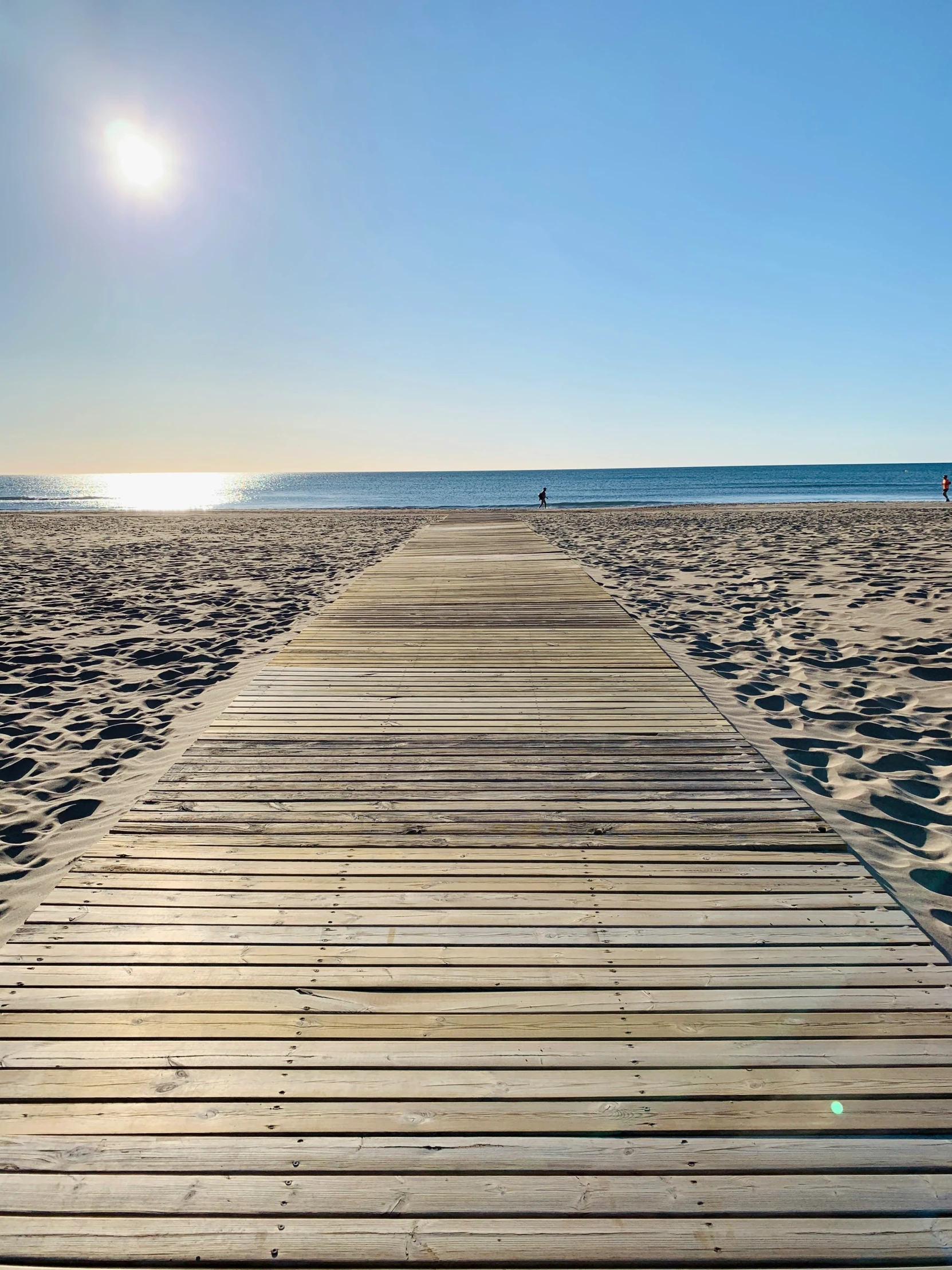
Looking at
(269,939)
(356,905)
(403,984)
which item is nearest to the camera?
(403,984)

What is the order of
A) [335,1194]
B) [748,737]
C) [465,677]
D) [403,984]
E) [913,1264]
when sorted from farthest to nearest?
[465,677], [748,737], [403,984], [335,1194], [913,1264]

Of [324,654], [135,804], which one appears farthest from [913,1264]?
[324,654]

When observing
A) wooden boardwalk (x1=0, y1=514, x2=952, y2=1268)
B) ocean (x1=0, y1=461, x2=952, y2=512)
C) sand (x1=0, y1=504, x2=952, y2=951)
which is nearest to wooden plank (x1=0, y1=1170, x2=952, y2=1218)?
wooden boardwalk (x1=0, y1=514, x2=952, y2=1268)

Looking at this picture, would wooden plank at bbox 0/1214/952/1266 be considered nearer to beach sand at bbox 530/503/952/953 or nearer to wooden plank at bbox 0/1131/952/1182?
wooden plank at bbox 0/1131/952/1182

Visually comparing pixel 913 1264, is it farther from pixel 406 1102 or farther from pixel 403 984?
pixel 403 984

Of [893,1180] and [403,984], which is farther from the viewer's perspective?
[403,984]

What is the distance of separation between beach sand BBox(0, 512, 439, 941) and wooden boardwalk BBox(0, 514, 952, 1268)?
1.86ft

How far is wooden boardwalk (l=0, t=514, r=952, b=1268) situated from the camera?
1.52 m

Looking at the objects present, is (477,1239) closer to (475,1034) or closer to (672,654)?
(475,1034)

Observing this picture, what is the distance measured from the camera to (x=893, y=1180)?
159 centimetres

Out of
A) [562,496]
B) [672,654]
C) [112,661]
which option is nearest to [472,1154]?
[672,654]

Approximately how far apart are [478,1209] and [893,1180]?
96 centimetres

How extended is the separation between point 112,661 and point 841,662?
6468 mm

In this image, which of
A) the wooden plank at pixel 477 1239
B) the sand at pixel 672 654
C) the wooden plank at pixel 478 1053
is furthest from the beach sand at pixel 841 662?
the wooden plank at pixel 477 1239
